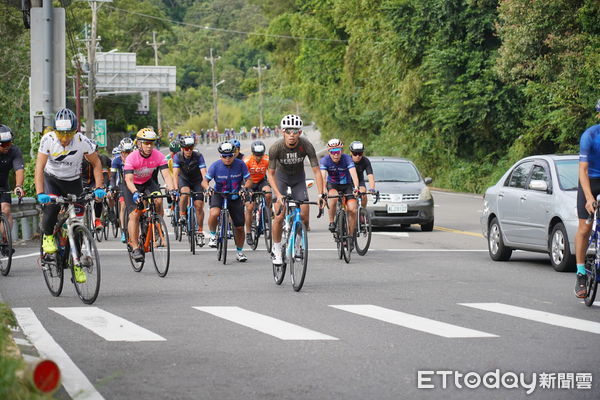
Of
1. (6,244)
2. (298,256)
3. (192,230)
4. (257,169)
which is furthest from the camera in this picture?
(257,169)

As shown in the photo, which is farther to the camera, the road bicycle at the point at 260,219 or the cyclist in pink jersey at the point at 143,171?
the road bicycle at the point at 260,219

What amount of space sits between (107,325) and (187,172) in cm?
993

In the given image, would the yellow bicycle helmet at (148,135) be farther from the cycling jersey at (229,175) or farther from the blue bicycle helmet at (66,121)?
the blue bicycle helmet at (66,121)

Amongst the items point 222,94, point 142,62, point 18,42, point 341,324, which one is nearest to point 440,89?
point 18,42

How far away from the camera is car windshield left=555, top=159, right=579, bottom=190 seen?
50.5 feet

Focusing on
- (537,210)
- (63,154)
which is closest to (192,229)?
(537,210)

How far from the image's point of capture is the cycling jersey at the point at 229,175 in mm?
17219

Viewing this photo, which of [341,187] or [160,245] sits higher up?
[341,187]

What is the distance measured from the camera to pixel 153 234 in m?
14.9

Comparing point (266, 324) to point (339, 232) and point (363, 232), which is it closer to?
point (339, 232)

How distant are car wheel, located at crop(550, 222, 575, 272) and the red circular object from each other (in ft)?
34.7

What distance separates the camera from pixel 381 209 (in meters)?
23.9

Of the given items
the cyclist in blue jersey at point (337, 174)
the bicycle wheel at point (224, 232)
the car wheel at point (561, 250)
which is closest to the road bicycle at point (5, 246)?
the bicycle wheel at point (224, 232)

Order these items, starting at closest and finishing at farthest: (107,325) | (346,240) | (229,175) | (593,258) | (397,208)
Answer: (107,325)
(593,258)
(346,240)
(229,175)
(397,208)
